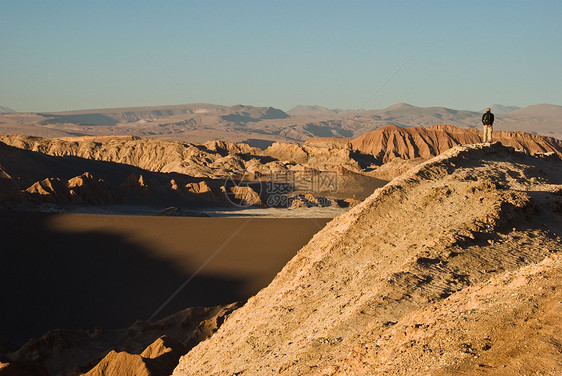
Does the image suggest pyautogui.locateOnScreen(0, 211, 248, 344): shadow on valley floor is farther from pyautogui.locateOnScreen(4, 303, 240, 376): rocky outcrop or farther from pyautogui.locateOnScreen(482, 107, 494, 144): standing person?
pyautogui.locateOnScreen(482, 107, 494, 144): standing person

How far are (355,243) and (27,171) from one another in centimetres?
3034

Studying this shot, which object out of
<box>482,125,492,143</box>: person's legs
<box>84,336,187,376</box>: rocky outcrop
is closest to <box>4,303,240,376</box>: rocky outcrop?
<box>84,336,187,376</box>: rocky outcrop

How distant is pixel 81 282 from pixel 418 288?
1415 centimetres

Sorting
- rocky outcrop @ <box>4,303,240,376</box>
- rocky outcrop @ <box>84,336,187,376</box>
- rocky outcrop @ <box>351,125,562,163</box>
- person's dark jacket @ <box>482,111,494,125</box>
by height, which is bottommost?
rocky outcrop @ <box>351,125,562,163</box>

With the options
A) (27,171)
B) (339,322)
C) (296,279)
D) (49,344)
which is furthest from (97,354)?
(27,171)

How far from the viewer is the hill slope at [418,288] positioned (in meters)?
4.36

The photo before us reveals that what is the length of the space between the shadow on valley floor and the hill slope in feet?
28.3

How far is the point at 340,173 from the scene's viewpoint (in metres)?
49.4

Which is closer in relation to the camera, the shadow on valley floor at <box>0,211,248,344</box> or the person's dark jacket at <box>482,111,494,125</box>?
the person's dark jacket at <box>482,111,494,125</box>

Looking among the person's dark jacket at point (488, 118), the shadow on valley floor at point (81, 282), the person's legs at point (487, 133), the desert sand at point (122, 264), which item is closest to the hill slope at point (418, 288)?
the person's dark jacket at point (488, 118)

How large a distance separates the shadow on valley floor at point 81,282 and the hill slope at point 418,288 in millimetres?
8635

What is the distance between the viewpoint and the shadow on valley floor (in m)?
15.8

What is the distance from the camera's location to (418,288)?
6352mm

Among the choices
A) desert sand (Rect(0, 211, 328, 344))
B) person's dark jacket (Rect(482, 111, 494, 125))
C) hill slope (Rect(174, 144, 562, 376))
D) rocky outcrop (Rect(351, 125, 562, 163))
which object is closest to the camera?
hill slope (Rect(174, 144, 562, 376))
